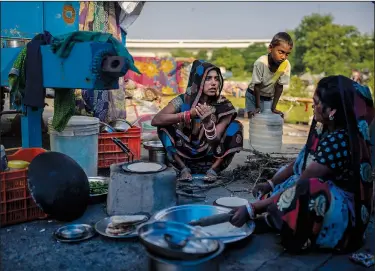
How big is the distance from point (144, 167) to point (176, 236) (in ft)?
4.43

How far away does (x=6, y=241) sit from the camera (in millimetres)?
2760

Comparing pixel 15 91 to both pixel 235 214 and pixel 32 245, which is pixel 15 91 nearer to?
pixel 32 245

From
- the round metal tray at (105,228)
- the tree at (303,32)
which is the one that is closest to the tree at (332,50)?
the tree at (303,32)

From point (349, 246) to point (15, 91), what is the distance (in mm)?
2927

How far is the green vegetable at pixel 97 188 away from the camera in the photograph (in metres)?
3.61

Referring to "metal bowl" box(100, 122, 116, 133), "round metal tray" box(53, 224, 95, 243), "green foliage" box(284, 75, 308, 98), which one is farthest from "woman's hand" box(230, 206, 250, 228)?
"green foliage" box(284, 75, 308, 98)

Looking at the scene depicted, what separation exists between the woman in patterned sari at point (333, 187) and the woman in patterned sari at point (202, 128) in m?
1.66

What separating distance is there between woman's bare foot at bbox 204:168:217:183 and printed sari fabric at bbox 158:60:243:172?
6.8 inches

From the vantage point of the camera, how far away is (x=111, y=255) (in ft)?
8.47

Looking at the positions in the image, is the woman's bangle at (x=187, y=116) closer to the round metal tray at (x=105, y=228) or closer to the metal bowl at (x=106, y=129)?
the metal bowl at (x=106, y=129)

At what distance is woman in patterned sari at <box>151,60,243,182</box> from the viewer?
13.7 ft

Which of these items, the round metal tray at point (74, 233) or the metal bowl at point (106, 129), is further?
the metal bowl at point (106, 129)

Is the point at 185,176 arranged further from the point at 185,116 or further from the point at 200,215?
the point at 200,215

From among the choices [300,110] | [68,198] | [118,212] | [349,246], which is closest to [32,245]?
[68,198]
